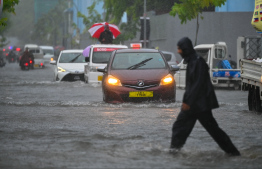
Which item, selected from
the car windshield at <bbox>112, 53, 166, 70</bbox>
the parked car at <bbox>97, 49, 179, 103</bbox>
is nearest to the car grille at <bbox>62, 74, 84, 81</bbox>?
the car windshield at <bbox>112, 53, 166, 70</bbox>

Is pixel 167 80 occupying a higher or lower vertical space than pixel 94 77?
higher

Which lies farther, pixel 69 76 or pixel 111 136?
pixel 69 76

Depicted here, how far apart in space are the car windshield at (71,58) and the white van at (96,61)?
383cm

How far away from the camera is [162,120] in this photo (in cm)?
1345

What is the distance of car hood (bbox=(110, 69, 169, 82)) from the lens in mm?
16984

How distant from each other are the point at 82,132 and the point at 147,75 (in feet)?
19.3

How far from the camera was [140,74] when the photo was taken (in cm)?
1716

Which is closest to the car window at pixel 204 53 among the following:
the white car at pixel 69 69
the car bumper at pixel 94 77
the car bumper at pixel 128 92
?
the car bumper at pixel 94 77

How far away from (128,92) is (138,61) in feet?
5.54

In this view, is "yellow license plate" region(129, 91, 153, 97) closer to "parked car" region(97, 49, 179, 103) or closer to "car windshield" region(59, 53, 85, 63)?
"parked car" region(97, 49, 179, 103)

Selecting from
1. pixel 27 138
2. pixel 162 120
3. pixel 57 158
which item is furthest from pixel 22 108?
pixel 57 158

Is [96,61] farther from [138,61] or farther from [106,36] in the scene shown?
[138,61]

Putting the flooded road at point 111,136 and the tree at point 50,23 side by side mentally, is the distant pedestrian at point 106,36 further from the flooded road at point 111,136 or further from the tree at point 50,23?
the tree at point 50,23

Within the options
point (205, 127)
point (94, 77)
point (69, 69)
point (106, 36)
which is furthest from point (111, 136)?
point (106, 36)
